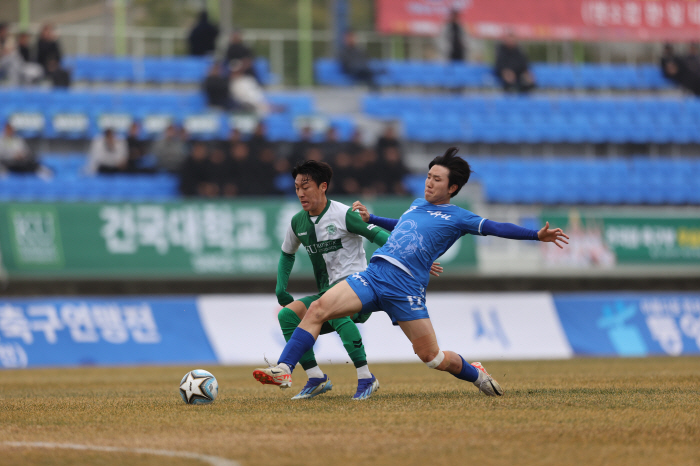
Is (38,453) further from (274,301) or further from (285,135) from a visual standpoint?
(285,135)

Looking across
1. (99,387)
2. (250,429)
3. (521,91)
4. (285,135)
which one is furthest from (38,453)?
(521,91)

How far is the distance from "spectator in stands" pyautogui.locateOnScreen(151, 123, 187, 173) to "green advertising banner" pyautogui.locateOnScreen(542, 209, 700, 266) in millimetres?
8350

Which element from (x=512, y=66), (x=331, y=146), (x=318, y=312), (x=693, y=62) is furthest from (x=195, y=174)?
(x=693, y=62)

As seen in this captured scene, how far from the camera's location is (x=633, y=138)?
2425 centimetres

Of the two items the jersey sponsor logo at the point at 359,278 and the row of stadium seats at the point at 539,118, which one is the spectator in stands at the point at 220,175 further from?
the jersey sponsor logo at the point at 359,278

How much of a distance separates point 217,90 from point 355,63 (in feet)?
15.2

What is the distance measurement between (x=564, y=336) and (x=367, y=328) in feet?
13.6

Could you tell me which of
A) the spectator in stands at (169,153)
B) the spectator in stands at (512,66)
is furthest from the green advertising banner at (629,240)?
the spectator in stands at (169,153)

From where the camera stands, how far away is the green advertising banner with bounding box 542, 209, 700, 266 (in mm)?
18625

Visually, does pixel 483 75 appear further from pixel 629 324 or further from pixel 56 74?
pixel 56 74

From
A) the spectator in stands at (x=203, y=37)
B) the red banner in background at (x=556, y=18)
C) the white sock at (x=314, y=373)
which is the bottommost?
the white sock at (x=314, y=373)

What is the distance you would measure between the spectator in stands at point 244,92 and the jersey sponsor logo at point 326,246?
48.3 ft

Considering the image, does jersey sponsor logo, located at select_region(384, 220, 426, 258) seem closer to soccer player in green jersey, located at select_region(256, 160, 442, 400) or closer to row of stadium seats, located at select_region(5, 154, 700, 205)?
soccer player in green jersey, located at select_region(256, 160, 442, 400)

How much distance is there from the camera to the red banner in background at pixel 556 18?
2675 cm
